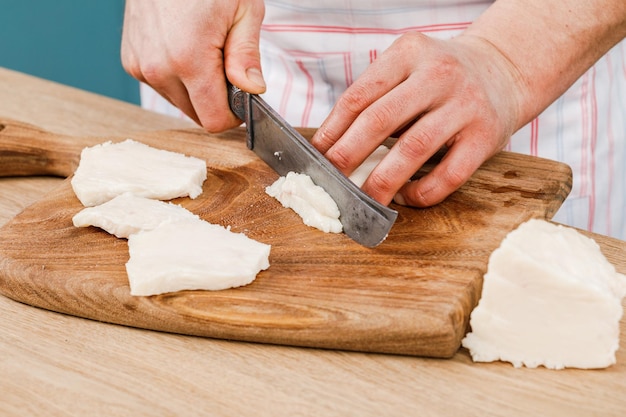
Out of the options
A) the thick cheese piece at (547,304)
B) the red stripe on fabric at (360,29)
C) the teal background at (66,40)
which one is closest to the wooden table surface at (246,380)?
the thick cheese piece at (547,304)

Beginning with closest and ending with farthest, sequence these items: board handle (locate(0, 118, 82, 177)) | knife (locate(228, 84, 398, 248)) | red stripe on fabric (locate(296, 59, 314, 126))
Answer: knife (locate(228, 84, 398, 248))
board handle (locate(0, 118, 82, 177))
red stripe on fabric (locate(296, 59, 314, 126))

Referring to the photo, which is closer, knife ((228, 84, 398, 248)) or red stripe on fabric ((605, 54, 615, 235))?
knife ((228, 84, 398, 248))

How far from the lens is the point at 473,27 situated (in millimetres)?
1792

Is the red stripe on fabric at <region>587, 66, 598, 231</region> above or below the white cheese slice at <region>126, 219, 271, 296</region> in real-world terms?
above

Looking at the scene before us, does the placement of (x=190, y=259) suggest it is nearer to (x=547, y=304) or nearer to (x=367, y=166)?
(x=367, y=166)

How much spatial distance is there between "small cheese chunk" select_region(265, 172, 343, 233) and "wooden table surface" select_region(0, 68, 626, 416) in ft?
1.04

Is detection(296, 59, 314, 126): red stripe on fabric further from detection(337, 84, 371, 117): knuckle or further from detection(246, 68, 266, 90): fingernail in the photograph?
detection(337, 84, 371, 117): knuckle

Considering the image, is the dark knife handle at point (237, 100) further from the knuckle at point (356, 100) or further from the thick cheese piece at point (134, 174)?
the knuckle at point (356, 100)

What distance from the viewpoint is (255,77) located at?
1.78 meters

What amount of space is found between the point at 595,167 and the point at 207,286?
1.27 metres

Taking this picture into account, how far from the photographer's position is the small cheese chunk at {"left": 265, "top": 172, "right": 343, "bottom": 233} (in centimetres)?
154

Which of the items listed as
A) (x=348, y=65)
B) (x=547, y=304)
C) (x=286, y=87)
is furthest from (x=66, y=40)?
(x=547, y=304)

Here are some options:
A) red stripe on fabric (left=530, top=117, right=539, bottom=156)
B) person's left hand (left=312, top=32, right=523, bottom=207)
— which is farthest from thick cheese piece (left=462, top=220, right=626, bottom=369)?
red stripe on fabric (left=530, top=117, right=539, bottom=156)

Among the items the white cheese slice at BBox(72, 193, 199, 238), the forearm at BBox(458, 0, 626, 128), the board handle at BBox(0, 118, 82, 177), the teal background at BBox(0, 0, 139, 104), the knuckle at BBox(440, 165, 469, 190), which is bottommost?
the teal background at BBox(0, 0, 139, 104)
